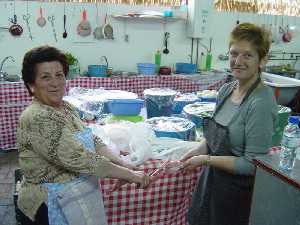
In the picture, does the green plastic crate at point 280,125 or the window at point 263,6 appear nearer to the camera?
the green plastic crate at point 280,125

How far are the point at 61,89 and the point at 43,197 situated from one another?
55 centimetres

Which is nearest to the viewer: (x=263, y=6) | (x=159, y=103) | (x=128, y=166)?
(x=128, y=166)

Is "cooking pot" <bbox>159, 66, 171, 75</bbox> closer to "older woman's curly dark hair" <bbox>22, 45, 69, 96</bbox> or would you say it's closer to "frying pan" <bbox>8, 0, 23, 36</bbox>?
Result: "frying pan" <bbox>8, 0, 23, 36</bbox>

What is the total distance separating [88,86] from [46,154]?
3.15m

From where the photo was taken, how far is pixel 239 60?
5.72ft

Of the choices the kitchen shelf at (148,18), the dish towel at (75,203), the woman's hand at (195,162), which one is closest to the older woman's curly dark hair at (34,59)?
the dish towel at (75,203)

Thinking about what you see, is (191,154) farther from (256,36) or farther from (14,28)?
(14,28)

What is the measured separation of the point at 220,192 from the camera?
1.86 m

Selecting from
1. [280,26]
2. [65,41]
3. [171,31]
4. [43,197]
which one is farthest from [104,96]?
[280,26]

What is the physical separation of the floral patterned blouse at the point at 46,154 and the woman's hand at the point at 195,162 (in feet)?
1.74

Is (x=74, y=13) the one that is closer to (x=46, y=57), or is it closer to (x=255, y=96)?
(x=46, y=57)

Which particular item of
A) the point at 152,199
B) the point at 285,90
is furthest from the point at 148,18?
the point at 152,199

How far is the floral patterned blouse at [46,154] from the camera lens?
1.51 metres

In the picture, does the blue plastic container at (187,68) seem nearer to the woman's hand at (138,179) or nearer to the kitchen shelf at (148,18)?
the kitchen shelf at (148,18)
